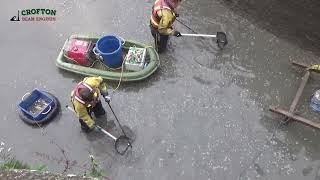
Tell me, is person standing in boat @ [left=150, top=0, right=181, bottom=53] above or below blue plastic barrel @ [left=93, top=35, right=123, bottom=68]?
above

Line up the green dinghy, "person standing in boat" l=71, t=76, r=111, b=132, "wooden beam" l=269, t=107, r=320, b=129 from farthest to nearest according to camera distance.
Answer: the green dinghy, "wooden beam" l=269, t=107, r=320, b=129, "person standing in boat" l=71, t=76, r=111, b=132

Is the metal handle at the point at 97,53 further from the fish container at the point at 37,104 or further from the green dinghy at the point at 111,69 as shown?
the fish container at the point at 37,104

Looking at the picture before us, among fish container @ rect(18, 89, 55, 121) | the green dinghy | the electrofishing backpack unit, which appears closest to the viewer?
fish container @ rect(18, 89, 55, 121)

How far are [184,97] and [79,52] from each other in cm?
264

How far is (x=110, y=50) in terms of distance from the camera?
31.7 feet

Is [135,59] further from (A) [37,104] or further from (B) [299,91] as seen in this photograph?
(B) [299,91]

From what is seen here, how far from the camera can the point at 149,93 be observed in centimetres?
938

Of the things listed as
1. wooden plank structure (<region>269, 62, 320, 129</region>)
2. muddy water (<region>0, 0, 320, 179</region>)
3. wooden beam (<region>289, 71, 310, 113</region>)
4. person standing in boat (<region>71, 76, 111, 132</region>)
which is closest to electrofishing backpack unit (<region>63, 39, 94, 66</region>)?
muddy water (<region>0, 0, 320, 179</region>)

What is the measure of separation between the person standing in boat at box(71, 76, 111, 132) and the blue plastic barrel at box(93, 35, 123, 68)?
1247 mm

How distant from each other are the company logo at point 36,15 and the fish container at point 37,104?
9.13ft

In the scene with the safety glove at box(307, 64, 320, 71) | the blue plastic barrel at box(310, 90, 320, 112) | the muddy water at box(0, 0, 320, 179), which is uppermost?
the safety glove at box(307, 64, 320, 71)

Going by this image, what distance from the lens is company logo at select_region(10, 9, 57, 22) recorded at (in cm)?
1107

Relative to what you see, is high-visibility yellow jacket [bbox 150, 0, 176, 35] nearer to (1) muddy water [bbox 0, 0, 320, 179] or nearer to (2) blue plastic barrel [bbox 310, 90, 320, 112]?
(1) muddy water [bbox 0, 0, 320, 179]

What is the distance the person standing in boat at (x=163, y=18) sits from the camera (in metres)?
9.01
